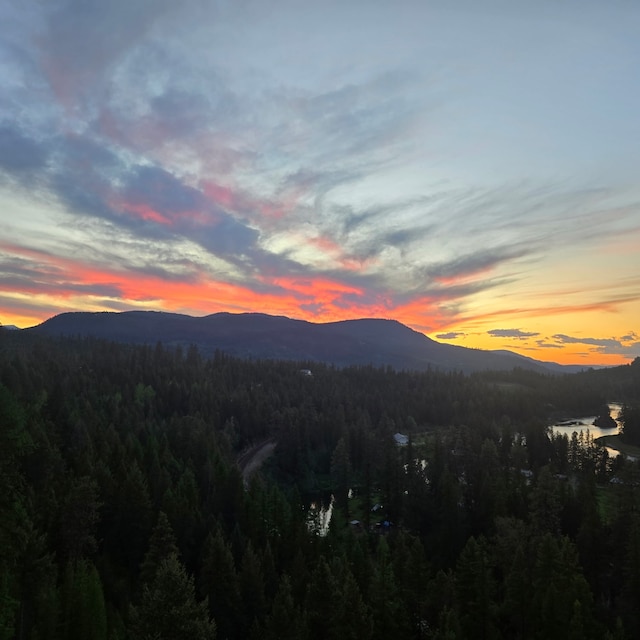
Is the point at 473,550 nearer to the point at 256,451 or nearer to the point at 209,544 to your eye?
the point at 209,544

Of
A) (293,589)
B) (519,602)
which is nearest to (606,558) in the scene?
(519,602)

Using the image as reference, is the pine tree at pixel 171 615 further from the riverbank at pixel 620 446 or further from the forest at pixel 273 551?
the riverbank at pixel 620 446

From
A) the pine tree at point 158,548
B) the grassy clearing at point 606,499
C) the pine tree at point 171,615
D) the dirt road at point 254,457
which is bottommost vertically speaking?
the dirt road at point 254,457

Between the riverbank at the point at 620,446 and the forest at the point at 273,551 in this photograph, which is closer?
the forest at the point at 273,551

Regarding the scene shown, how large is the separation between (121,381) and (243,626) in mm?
152078

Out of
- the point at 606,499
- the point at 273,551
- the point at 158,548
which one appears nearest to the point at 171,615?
the point at 158,548

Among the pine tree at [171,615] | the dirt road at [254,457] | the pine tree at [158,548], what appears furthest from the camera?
the dirt road at [254,457]

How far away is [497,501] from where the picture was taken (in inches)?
3211

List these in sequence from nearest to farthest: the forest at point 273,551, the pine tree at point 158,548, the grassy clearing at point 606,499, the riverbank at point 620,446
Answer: the forest at point 273,551
the pine tree at point 158,548
the grassy clearing at point 606,499
the riverbank at point 620,446

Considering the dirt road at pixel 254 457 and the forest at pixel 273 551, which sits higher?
the forest at pixel 273 551

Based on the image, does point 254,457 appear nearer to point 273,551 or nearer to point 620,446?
point 273,551

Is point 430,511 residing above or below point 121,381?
below

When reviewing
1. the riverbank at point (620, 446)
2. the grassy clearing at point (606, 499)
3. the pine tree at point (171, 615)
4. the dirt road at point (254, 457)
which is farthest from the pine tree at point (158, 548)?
the riverbank at point (620, 446)

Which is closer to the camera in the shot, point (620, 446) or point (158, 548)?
point (158, 548)
